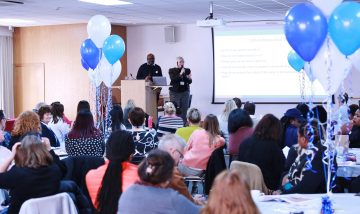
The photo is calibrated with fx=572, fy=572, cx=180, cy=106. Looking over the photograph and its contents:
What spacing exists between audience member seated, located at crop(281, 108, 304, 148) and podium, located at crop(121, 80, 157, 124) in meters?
5.76

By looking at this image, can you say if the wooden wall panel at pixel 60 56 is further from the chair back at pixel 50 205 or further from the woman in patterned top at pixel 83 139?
the chair back at pixel 50 205

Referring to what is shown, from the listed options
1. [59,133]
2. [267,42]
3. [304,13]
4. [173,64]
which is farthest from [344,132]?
[173,64]

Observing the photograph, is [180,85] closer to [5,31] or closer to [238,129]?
[5,31]

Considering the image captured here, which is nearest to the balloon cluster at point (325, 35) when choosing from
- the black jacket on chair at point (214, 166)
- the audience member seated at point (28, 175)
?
the black jacket on chair at point (214, 166)

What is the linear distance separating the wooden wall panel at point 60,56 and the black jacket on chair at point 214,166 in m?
9.21

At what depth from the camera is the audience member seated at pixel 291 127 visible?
654 cm

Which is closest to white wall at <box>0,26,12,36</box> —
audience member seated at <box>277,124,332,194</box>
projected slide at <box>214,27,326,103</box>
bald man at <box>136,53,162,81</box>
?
bald man at <box>136,53,162,81</box>

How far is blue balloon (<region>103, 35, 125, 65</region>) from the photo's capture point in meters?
7.84

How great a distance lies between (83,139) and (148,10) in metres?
6.46

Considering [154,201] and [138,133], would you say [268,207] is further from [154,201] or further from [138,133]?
[138,133]

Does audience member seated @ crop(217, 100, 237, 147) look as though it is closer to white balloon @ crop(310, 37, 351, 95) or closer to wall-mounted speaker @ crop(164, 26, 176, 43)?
white balloon @ crop(310, 37, 351, 95)

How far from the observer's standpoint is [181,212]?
2.96 metres

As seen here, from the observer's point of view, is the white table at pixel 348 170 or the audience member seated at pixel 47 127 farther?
the audience member seated at pixel 47 127

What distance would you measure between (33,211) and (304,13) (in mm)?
2366
